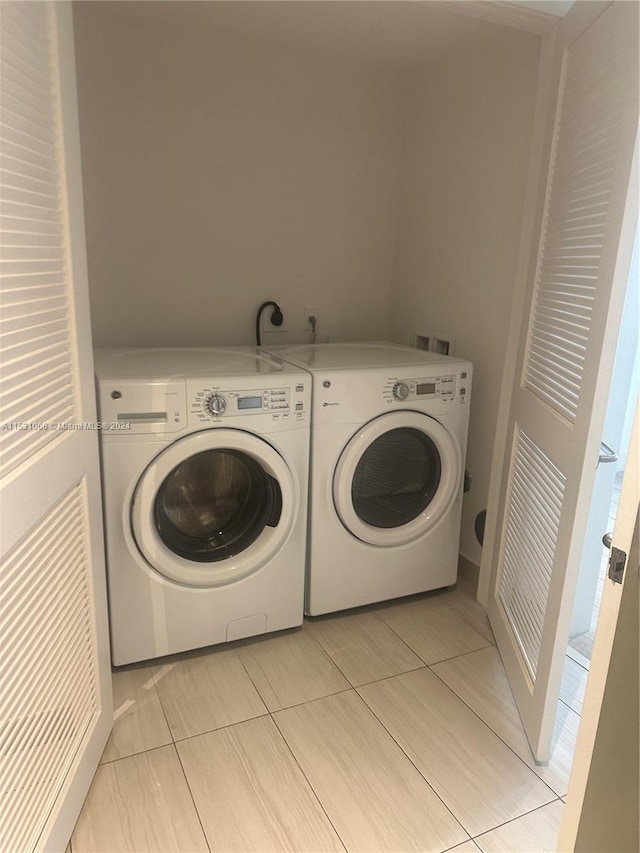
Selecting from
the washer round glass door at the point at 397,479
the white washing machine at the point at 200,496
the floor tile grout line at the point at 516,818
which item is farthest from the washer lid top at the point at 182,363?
the floor tile grout line at the point at 516,818

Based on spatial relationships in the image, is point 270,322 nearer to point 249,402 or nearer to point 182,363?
point 182,363

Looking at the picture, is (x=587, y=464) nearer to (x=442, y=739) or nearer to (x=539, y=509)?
(x=539, y=509)

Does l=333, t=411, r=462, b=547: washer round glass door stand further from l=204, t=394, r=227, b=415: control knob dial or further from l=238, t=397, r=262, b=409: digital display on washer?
l=204, t=394, r=227, b=415: control knob dial

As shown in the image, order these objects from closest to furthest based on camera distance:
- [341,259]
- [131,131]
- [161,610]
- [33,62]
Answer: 1. [33,62]
2. [161,610]
3. [131,131]
4. [341,259]

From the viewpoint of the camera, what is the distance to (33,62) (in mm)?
1054

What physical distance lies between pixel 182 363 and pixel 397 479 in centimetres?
85

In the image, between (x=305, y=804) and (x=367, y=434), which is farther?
(x=367, y=434)

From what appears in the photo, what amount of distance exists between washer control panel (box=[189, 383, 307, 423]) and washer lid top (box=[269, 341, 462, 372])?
132 millimetres

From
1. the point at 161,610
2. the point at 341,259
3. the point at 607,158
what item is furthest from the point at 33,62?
A: the point at 341,259

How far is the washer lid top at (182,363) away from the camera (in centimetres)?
177

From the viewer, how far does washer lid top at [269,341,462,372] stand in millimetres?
2035

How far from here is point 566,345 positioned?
156cm

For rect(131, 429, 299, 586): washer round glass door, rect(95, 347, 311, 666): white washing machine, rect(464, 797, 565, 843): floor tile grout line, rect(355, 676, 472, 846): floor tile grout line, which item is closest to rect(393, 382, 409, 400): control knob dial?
rect(95, 347, 311, 666): white washing machine

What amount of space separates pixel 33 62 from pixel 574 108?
4.24 ft
